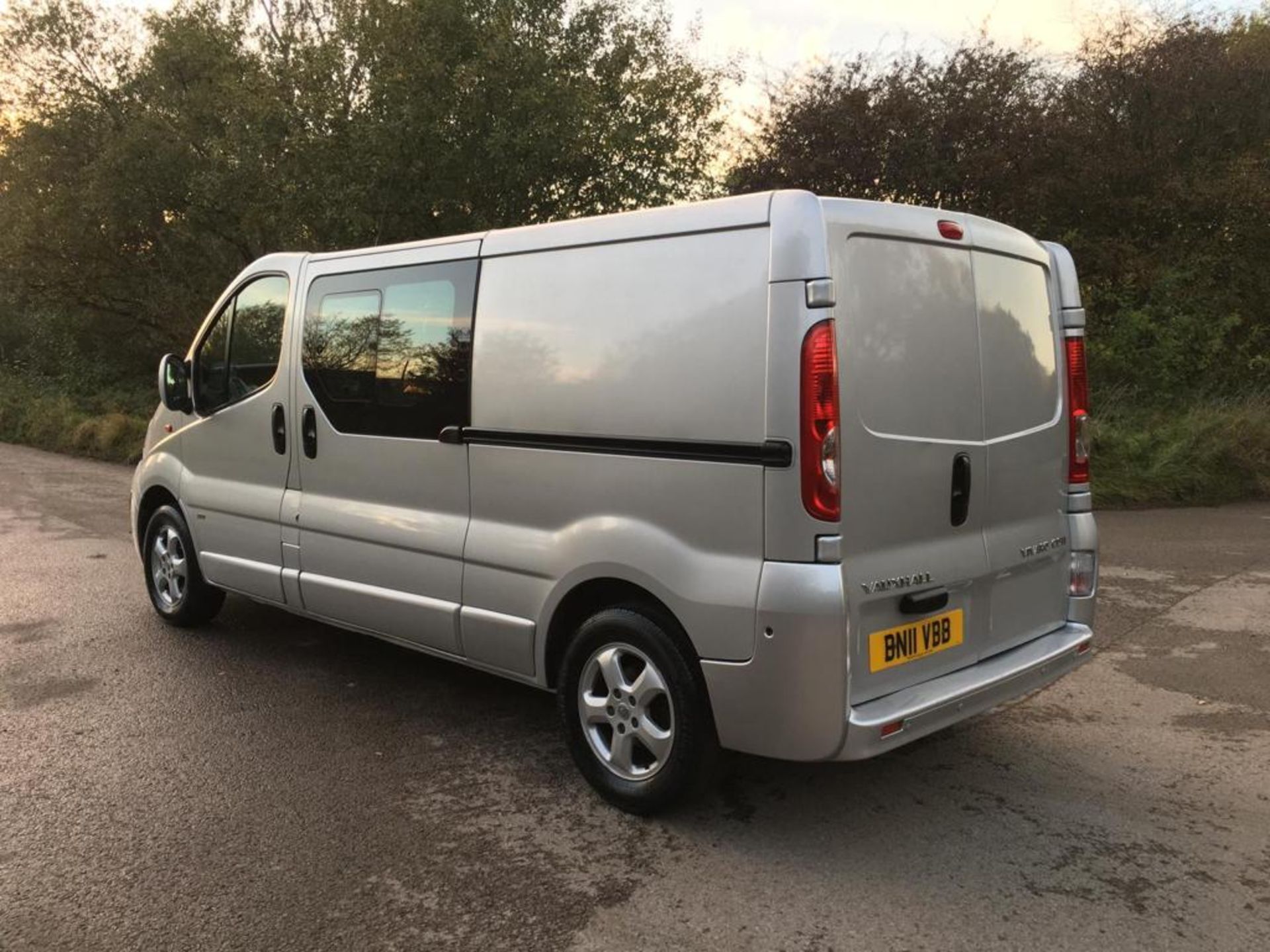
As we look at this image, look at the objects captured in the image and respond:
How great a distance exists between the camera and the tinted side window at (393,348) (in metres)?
4.11

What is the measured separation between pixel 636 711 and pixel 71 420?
57.8 feet

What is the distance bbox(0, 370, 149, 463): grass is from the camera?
1597cm

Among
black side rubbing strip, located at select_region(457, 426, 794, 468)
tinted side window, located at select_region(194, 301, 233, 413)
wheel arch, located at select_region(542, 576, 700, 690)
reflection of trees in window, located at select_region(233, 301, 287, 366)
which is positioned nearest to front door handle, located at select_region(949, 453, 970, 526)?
black side rubbing strip, located at select_region(457, 426, 794, 468)

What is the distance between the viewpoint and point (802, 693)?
3.05m

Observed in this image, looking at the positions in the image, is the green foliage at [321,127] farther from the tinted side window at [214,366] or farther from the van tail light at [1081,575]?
the van tail light at [1081,575]

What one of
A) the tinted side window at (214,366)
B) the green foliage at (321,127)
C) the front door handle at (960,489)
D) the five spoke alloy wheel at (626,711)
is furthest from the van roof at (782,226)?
the green foliage at (321,127)

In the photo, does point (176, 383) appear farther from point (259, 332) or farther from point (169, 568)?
point (169, 568)

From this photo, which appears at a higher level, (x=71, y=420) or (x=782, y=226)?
(x=782, y=226)

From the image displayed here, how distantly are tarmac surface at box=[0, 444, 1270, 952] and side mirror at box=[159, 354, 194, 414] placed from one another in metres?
1.32

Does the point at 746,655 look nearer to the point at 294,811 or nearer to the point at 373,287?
the point at 294,811

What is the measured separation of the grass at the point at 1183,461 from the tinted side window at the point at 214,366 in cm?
812

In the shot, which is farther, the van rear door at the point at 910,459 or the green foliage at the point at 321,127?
the green foliage at the point at 321,127

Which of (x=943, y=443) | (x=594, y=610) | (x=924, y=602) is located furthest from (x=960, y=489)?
(x=594, y=610)

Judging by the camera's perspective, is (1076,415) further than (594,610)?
Yes
